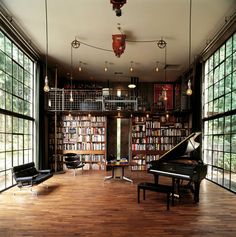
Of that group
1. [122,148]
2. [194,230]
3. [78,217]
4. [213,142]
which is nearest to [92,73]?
[122,148]

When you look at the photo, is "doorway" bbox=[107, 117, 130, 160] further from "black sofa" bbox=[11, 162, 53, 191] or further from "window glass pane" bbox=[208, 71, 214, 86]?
"black sofa" bbox=[11, 162, 53, 191]

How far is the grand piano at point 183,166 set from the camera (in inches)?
174

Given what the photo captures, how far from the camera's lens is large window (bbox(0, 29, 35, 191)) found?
17.9 feet

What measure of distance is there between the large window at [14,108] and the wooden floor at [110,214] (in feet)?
3.57

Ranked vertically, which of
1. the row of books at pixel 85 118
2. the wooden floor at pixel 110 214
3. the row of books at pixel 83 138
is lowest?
the wooden floor at pixel 110 214

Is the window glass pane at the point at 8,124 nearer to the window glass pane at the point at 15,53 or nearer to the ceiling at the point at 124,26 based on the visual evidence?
the window glass pane at the point at 15,53

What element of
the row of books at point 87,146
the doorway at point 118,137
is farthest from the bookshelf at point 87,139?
the doorway at point 118,137

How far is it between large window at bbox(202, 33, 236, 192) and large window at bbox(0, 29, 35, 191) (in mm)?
6431

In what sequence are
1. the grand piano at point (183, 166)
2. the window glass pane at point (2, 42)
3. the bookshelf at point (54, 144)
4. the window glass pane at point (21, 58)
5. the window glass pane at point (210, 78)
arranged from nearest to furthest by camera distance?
the grand piano at point (183, 166) → the window glass pane at point (2, 42) → the window glass pane at point (21, 58) → the window glass pane at point (210, 78) → the bookshelf at point (54, 144)

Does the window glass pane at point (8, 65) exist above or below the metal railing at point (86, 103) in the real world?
above

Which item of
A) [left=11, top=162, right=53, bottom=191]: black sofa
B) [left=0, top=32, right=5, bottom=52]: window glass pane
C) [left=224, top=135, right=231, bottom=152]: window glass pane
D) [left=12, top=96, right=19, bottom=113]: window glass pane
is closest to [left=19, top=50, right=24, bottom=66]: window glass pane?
[left=0, top=32, right=5, bottom=52]: window glass pane

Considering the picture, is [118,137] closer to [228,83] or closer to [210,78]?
[210,78]

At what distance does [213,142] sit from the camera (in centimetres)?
672

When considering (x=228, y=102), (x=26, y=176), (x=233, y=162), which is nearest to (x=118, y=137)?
(x=26, y=176)
